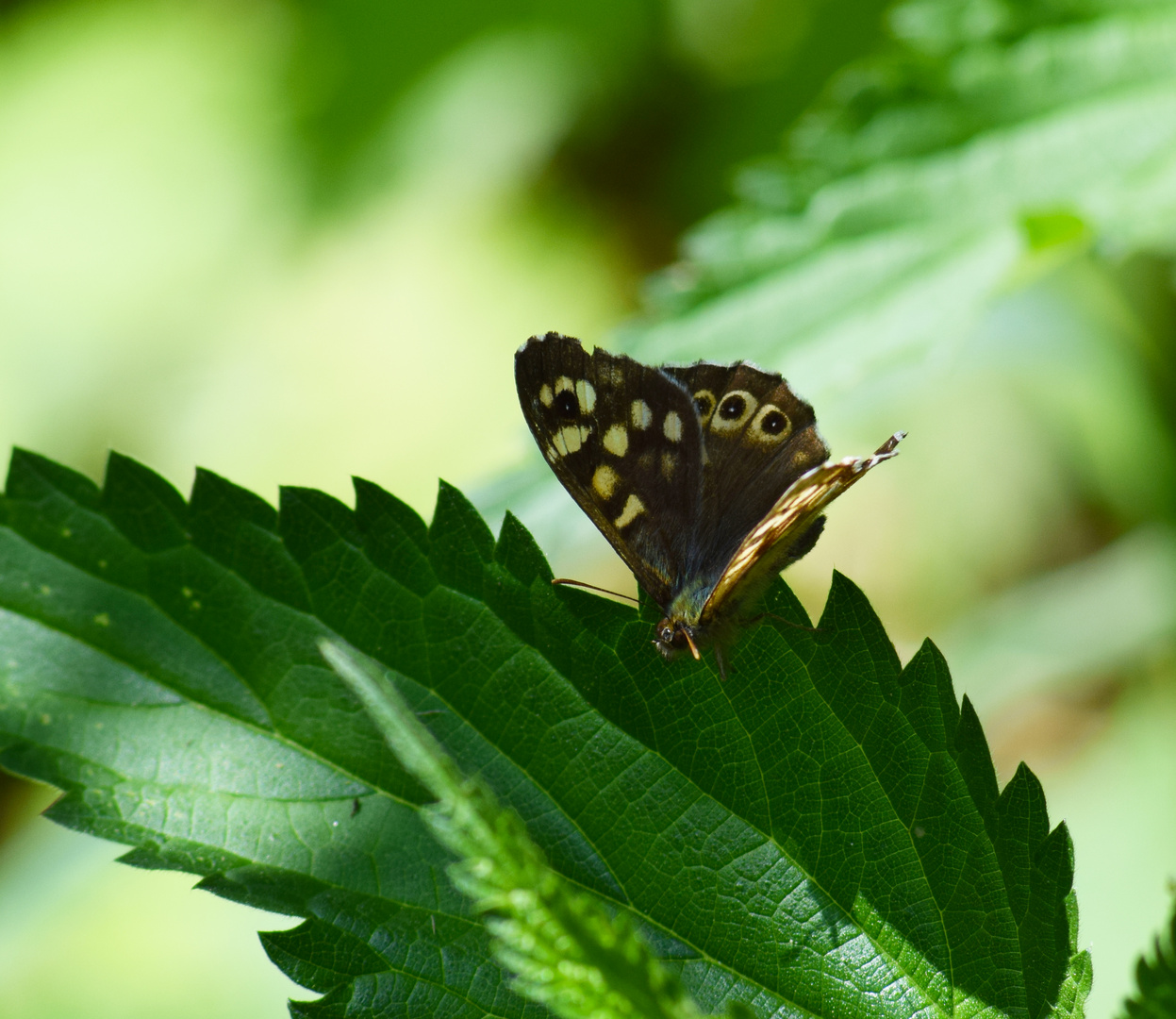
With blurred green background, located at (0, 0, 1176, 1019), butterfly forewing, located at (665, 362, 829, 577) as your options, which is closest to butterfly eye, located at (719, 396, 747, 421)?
butterfly forewing, located at (665, 362, 829, 577)

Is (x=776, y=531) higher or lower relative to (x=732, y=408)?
lower

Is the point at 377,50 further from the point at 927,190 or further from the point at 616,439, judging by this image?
the point at 616,439

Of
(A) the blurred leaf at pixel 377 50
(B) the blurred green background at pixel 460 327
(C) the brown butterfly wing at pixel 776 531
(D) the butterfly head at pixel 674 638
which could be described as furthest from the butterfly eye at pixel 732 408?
(A) the blurred leaf at pixel 377 50

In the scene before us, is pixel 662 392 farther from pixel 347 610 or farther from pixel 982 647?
pixel 982 647

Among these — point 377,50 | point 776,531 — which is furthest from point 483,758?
point 377,50

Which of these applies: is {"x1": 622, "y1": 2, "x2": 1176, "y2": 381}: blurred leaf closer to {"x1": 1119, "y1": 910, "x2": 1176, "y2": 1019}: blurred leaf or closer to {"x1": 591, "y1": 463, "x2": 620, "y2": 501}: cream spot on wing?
{"x1": 591, "y1": 463, "x2": 620, "y2": 501}: cream spot on wing

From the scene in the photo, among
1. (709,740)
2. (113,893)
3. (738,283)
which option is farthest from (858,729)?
(113,893)

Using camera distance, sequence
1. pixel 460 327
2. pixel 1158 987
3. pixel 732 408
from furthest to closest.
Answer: pixel 460 327 → pixel 732 408 → pixel 1158 987
